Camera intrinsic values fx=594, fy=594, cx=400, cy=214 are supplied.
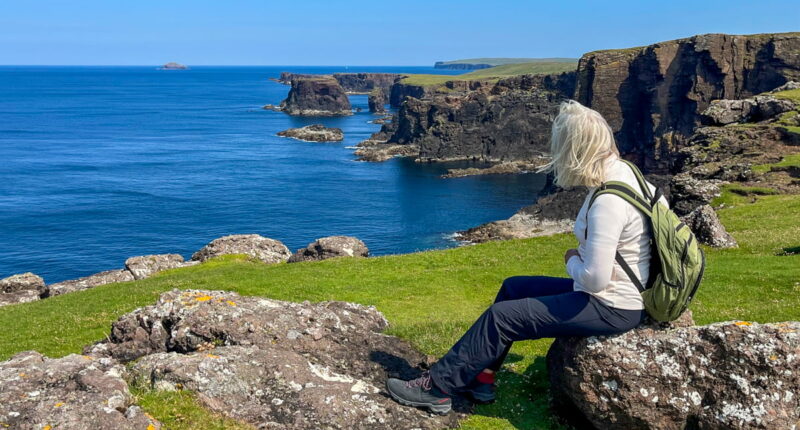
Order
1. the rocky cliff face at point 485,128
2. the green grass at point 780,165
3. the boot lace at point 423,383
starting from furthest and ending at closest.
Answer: the rocky cliff face at point 485,128
the green grass at point 780,165
the boot lace at point 423,383

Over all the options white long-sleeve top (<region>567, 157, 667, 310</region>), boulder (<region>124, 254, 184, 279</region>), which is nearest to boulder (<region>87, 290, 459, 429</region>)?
white long-sleeve top (<region>567, 157, 667, 310</region>)

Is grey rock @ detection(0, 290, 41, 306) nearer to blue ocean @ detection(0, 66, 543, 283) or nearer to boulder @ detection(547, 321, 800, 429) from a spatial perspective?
blue ocean @ detection(0, 66, 543, 283)

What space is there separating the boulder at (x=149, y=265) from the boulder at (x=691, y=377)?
40568mm

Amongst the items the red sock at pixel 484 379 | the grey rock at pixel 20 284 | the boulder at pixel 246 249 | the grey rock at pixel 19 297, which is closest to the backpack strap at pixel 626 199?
the red sock at pixel 484 379

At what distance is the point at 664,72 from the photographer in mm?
145125

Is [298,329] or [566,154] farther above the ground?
[566,154]

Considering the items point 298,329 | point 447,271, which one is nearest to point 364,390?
point 298,329

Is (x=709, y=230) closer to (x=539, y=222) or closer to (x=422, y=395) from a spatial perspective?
(x=422, y=395)

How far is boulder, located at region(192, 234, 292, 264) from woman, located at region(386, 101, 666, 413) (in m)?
38.0

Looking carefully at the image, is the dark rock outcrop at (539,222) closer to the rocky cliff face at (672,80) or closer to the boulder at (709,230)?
the rocky cliff face at (672,80)

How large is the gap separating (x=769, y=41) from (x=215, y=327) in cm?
15286

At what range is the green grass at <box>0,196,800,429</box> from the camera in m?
11.1

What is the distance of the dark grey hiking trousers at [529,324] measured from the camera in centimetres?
916

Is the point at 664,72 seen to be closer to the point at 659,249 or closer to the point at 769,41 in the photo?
the point at 769,41
